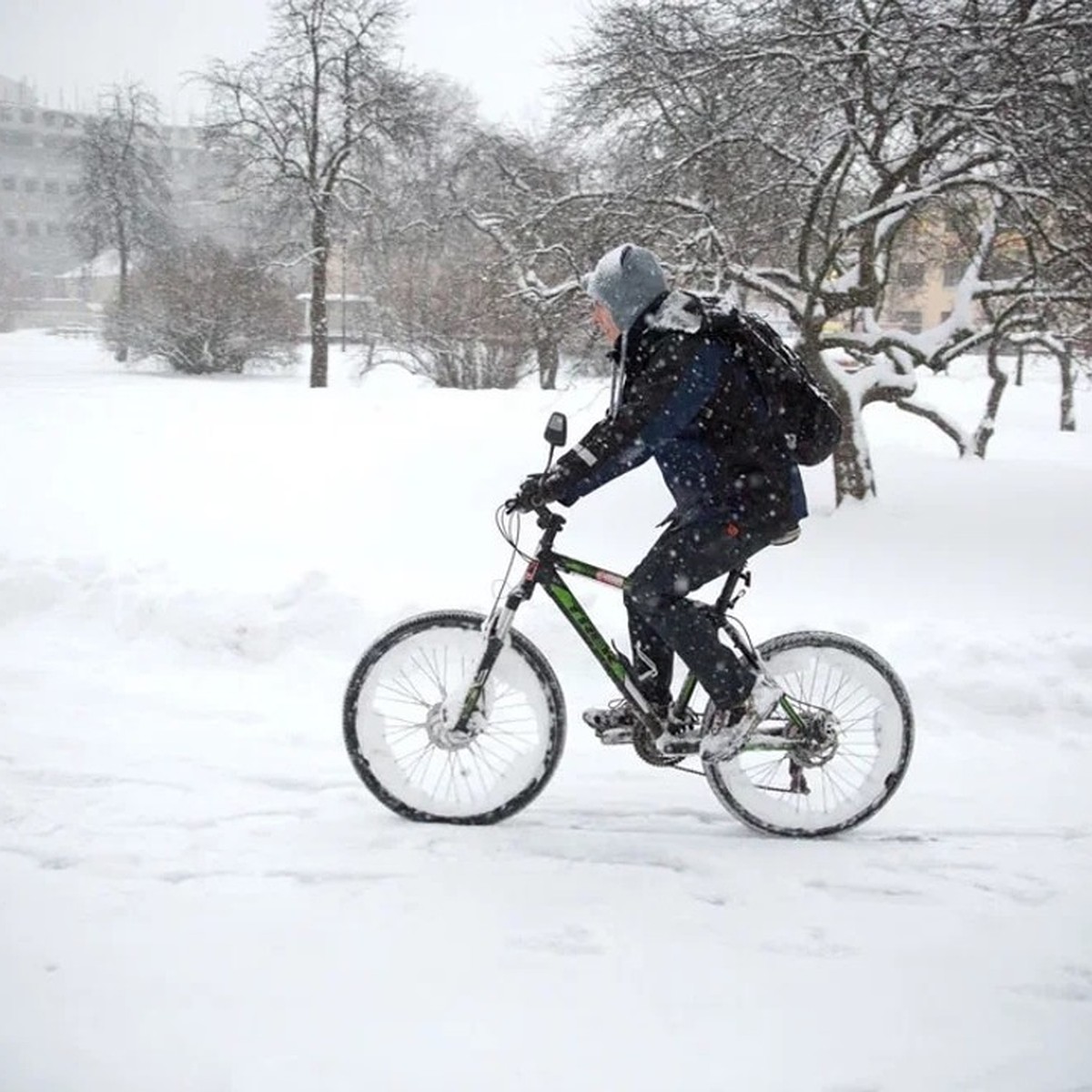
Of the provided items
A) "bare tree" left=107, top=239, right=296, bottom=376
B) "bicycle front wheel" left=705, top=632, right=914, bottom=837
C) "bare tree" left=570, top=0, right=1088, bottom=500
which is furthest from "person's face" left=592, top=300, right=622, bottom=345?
"bare tree" left=107, top=239, right=296, bottom=376

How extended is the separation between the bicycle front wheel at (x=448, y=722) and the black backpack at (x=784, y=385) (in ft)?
4.47

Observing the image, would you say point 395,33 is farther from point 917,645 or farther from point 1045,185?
point 917,645

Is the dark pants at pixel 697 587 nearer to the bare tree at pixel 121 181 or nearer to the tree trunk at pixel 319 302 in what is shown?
the tree trunk at pixel 319 302

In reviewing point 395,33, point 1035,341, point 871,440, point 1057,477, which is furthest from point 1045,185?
point 395,33

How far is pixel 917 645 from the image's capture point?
5562mm

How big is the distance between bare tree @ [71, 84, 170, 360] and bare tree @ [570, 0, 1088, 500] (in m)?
28.0

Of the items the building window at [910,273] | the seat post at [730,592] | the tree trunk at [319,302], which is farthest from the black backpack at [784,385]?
the tree trunk at [319,302]

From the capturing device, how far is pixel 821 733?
12.6ft

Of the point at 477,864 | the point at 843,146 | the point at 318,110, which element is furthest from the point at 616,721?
the point at 318,110

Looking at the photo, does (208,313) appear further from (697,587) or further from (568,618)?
(697,587)

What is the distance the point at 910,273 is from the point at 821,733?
1166cm

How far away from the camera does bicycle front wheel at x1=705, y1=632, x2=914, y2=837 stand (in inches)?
152

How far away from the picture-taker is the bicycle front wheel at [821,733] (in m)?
3.86

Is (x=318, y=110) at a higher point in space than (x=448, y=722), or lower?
higher
